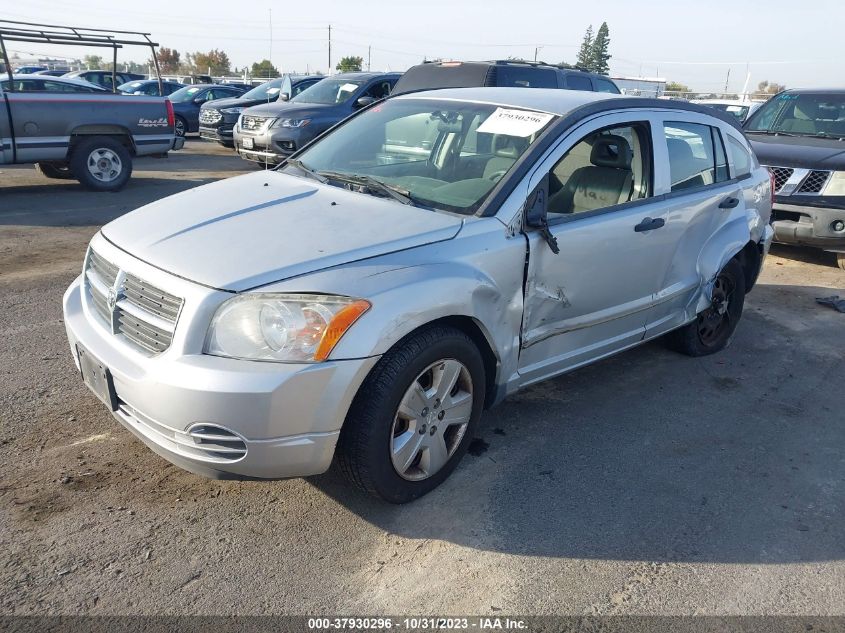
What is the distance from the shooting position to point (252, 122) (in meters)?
12.1

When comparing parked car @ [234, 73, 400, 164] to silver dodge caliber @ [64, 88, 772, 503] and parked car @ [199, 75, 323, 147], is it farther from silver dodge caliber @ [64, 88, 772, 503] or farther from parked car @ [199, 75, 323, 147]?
silver dodge caliber @ [64, 88, 772, 503]

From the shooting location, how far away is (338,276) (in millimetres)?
2695

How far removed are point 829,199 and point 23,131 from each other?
9520 mm

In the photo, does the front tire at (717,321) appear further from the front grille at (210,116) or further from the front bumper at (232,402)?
the front grille at (210,116)

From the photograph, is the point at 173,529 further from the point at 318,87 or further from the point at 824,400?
the point at 318,87

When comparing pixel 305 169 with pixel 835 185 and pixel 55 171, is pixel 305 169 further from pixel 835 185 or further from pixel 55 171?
pixel 55 171

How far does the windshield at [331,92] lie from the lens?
12641 millimetres

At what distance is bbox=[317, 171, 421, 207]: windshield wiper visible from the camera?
3441mm

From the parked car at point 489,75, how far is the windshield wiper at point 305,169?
16.1 feet

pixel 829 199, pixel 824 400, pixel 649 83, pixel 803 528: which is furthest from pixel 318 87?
pixel 649 83

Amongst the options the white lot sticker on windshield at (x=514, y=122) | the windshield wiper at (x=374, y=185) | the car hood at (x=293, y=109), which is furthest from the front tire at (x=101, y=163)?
the white lot sticker on windshield at (x=514, y=122)

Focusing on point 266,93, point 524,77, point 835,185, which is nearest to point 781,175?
point 835,185

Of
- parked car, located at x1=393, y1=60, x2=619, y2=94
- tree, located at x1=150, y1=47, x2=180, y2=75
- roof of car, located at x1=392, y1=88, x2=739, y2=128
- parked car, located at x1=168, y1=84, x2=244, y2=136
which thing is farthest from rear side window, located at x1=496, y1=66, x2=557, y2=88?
tree, located at x1=150, y1=47, x2=180, y2=75

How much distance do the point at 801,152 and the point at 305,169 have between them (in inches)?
240
